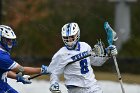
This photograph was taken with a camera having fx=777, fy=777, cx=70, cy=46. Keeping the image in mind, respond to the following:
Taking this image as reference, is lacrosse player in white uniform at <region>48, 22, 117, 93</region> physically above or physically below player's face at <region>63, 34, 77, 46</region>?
below

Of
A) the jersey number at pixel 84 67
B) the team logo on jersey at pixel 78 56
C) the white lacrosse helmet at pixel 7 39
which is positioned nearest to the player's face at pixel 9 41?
the white lacrosse helmet at pixel 7 39

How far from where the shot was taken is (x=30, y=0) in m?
39.7

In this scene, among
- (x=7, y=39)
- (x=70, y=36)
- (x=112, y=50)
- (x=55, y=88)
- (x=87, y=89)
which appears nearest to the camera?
(x=7, y=39)

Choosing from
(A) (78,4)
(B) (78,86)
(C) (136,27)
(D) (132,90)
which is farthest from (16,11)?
(B) (78,86)

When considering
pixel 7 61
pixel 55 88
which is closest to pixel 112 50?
pixel 55 88

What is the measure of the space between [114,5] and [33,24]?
390 centimetres

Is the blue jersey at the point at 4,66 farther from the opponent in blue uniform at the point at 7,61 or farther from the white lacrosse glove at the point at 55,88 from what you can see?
the white lacrosse glove at the point at 55,88

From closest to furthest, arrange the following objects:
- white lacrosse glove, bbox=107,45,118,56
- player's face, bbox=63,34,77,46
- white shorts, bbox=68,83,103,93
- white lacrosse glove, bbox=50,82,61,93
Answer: white lacrosse glove, bbox=50,82,61,93 < player's face, bbox=63,34,77,46 < white shorts, bbox=68,83,103,93 < white lacrosse glove, bbox=107,45,118,56

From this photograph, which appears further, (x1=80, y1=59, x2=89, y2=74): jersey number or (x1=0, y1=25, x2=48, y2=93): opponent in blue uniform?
(x1=80, y1=59, x2=89, y2=74): jersey number

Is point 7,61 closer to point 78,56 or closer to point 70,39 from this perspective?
point 70,39

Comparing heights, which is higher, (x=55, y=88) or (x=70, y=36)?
(x=70, y=36)

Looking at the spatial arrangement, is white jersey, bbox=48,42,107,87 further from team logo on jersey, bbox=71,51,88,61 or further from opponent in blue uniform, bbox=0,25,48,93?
opponent in blue uniform, bbox=0,25,48,93

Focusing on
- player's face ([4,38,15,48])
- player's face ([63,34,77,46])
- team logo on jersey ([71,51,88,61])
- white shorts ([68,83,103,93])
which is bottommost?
white shorts ([68,83,103,93])

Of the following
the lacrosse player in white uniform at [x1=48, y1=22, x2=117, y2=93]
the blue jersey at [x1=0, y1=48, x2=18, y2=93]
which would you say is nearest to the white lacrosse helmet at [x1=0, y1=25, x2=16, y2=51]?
the blue jersey at [x1=0, y1=48, x2=18, y2=93]
